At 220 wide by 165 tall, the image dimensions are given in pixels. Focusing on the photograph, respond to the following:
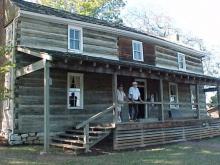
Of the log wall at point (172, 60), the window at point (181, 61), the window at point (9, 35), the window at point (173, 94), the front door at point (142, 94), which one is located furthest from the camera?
the window at point (181, 61)

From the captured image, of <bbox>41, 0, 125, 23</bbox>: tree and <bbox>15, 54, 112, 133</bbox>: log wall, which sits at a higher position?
<bbox>41, 0, 125, 23</bbox>: tree

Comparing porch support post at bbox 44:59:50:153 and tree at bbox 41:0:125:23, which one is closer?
porch support post at bbox 44:59:50:153

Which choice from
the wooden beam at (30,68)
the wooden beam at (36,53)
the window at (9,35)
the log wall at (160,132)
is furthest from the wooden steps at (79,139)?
the window at (9,35)

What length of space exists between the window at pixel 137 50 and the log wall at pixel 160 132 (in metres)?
5.51

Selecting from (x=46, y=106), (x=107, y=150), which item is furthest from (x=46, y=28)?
(x=107, y=150)

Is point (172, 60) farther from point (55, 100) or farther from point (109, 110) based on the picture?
Result: point (109, 110)

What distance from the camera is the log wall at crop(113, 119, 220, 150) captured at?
50.4 ft

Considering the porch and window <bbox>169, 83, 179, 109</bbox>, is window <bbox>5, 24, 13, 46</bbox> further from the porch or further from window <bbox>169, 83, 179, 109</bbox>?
window <bbox>169, 83, 179, 109</bbox>

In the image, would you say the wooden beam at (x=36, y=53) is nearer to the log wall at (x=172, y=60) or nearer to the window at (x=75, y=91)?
the window at (x=75, y=91)

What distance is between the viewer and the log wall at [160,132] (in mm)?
15369

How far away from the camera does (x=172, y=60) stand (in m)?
25.9

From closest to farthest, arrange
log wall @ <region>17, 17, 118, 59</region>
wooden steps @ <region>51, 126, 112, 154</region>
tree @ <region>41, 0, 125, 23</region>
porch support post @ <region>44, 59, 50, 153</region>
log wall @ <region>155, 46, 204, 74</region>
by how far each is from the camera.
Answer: porch support post @ <region>44, 59, 50, 153</region>
wooden steps @ <region>51, 126, 112, 154</region>
log wall @ <region>17, 17, 118, 59</region>
log wall @ <region>155, 46, 204, 74</region>
tree @ <region>41, 0, 125, 23</region>

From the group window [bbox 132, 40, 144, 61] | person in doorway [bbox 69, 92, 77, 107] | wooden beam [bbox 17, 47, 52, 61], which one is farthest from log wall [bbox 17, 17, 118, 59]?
person in doorway [bbox 69, 92, 77, 107]

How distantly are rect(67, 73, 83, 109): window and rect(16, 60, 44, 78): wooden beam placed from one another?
9.20ft
